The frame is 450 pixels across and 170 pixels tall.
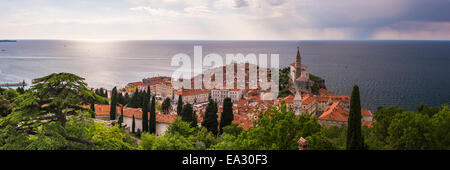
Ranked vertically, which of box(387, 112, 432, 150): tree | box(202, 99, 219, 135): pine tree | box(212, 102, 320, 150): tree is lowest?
box(202, 99, 219, 135): pine tree

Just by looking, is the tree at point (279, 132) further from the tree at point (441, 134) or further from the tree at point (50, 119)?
the tree at point (441, 134)

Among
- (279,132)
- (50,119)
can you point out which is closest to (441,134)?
(279,132)

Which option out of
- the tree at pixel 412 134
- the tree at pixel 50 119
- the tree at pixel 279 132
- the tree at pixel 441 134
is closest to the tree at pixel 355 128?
the tree at pixel 412 134

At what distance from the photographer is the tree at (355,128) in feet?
23.0

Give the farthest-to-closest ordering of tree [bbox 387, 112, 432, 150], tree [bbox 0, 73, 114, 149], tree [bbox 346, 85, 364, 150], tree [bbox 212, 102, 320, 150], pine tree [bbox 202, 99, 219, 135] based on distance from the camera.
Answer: pine tree [bbox 202, 99, 219, 135] → tree [bbox 387, 112, 432, 150] → tree [bbox 346, 85, 364, 150] → tree [bbox 212, 102, 320, 150] → tree [bbox 0, 73, 114, 149]

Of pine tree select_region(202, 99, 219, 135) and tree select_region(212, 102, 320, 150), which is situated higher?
tree select_region(212, 102, 320, 150)

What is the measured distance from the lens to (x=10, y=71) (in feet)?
150

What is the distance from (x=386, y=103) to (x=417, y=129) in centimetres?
2574

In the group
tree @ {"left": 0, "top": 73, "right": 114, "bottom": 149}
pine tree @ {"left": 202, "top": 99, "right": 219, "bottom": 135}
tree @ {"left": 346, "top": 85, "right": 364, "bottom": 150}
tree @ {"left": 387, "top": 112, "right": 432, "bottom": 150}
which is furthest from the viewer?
pine tree @ {"left": 202, "top": 99, "right": 219, "bottom": 135}

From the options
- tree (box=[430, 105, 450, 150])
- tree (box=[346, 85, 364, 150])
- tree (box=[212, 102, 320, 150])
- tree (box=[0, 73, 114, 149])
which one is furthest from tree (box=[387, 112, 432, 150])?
tree (box=[0, 73, 114, 149])

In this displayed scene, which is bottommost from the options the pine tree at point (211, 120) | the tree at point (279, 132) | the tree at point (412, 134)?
the pine tree at point (211, 120)

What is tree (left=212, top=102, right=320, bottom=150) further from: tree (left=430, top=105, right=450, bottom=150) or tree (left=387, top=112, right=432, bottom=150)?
tree (left=430, top=105, right=450, bottom=150)

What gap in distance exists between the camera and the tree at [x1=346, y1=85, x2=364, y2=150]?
276 inches
